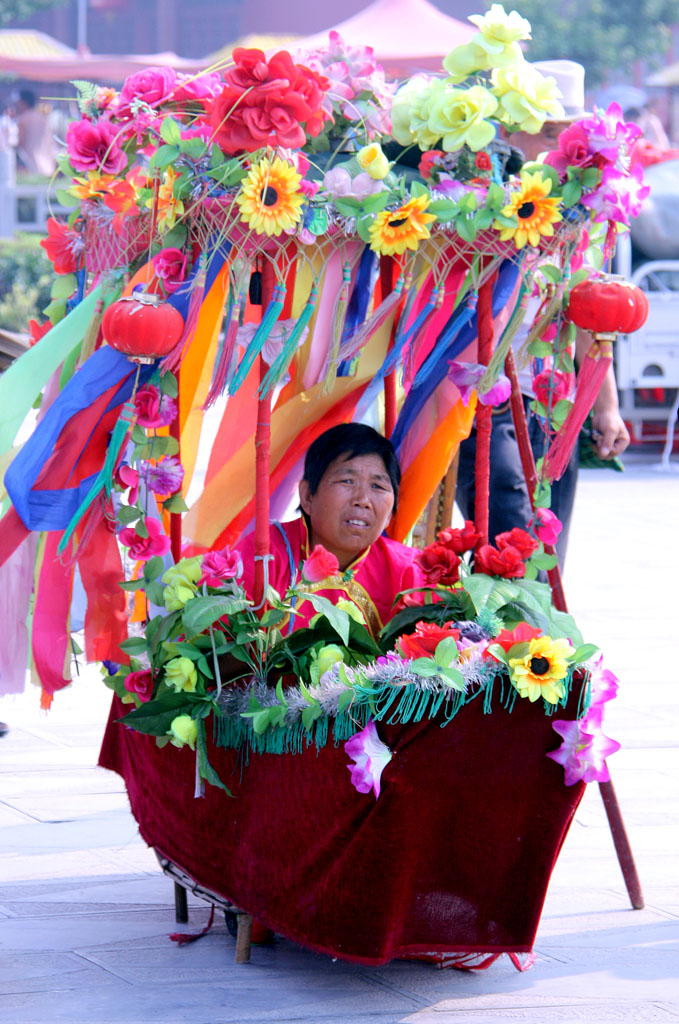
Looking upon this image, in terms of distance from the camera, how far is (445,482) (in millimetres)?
3355

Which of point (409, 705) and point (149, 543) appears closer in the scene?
point (409, 705)

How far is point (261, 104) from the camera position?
2201mm

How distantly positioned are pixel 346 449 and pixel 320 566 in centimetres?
42

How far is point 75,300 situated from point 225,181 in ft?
2.55

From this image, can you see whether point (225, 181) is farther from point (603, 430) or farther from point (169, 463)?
point (603, 430)

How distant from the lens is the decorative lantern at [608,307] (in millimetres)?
2457

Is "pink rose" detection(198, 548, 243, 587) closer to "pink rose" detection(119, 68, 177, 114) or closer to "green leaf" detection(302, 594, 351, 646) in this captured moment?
"green leaf" detection(302, 594, 351, 646)

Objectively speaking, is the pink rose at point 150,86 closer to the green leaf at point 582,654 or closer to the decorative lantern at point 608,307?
the decorative lantern at point 608,307

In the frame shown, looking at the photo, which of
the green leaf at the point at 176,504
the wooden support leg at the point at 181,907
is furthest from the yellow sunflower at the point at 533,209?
the wooden support leg at the point at 181,907

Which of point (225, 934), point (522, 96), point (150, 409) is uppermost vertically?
point (522, 96)

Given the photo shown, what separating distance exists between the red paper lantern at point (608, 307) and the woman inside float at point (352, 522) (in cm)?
55

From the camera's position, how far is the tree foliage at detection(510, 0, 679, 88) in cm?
2381

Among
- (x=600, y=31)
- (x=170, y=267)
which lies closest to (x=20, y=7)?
(x=600, y=31)

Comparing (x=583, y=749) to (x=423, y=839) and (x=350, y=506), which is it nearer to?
(x=423, y=839)
